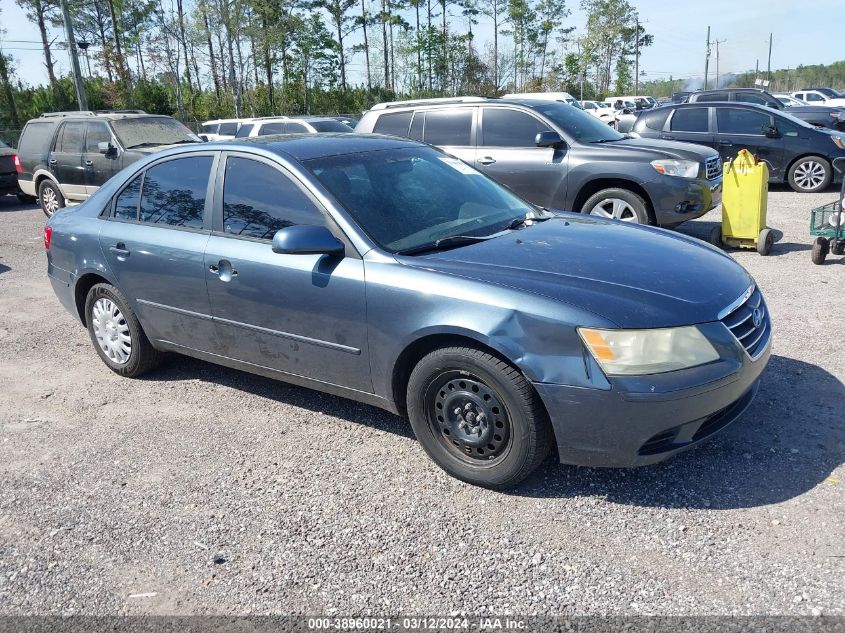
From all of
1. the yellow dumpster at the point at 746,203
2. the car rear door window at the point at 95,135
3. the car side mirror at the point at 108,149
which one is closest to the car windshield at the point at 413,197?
the yellow dumpster at the point at 746,203

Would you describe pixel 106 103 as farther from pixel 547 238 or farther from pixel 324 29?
pixel 547 238

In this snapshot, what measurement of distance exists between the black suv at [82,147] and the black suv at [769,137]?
8859 mm

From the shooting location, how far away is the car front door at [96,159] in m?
12.3

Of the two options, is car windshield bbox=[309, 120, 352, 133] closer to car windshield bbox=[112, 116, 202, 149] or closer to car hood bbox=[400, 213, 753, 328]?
car windshield bbox=[112, 116, 202, 149]

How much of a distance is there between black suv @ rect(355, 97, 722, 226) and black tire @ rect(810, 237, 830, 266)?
4.33ft

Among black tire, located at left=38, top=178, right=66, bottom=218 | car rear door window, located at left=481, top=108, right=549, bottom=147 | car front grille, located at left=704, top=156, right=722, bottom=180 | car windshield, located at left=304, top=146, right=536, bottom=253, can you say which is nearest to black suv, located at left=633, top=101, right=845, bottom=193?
car front grille, located at left=704, top=156, right=722, bottom=180

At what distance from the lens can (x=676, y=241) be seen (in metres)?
4.08

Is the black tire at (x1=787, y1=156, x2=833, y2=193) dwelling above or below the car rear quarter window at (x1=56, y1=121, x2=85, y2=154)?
below

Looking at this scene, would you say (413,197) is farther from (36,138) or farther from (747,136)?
(36,138)

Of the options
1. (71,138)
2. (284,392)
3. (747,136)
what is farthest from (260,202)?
(747,136)

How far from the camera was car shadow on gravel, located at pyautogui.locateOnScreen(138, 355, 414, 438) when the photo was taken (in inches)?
170

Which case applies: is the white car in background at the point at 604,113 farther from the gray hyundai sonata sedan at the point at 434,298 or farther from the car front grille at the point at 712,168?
the gray hyundai sonata sedan at the point at 434,298

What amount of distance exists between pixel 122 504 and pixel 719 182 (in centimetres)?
781

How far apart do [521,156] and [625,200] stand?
136 cm
